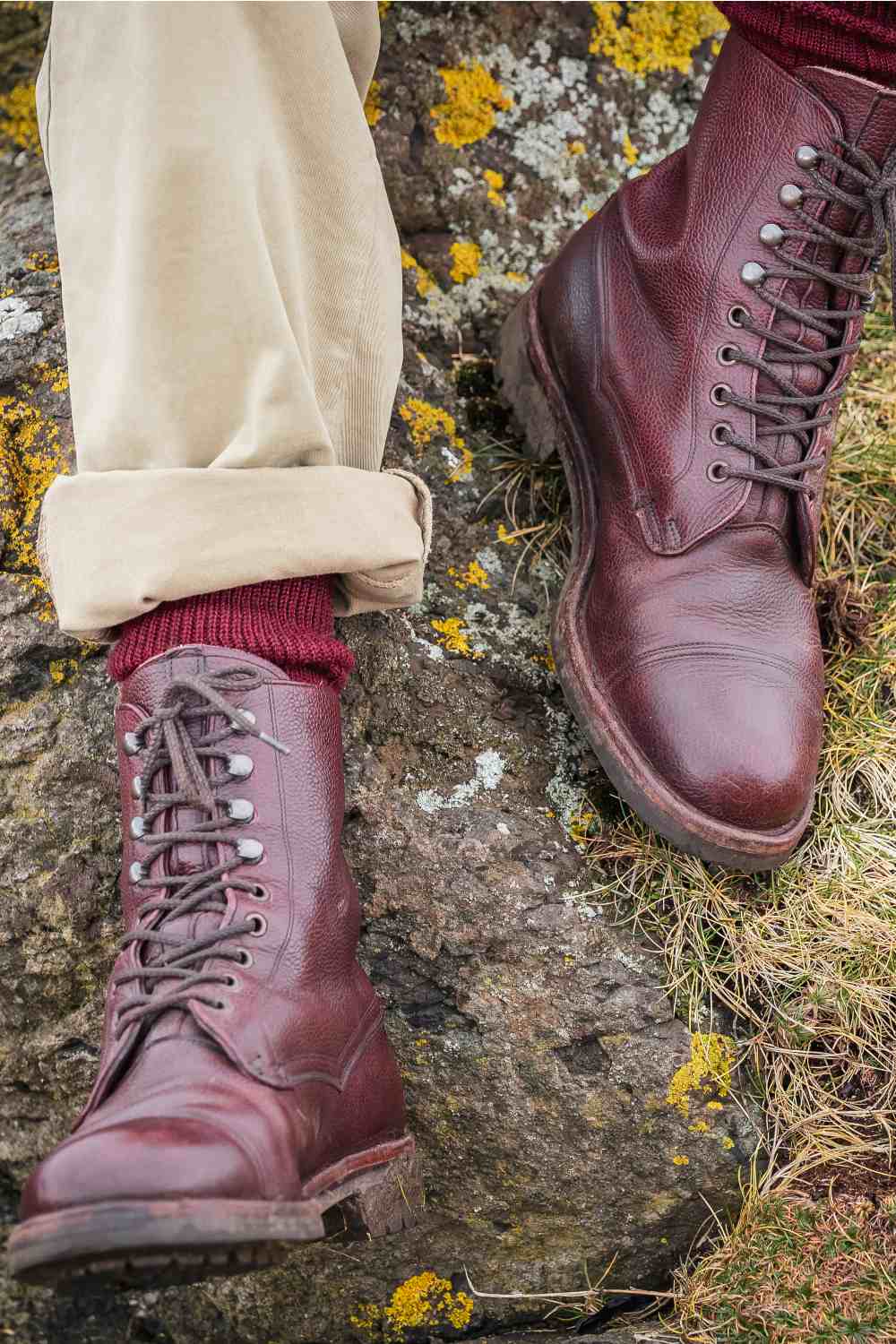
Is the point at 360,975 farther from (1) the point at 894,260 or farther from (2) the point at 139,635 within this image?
(1) the point at 894,260

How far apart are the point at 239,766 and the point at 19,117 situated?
5.70ft

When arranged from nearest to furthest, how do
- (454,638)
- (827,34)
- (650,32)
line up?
1. (827,34)
2. (454,638)
3. (650,32)

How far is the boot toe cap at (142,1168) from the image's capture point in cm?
112

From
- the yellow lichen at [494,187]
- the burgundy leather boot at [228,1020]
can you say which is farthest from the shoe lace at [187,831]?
the yellow lichen at [494,187]

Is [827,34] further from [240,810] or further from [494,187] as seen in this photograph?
[240,810]

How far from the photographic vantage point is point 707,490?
179 centimetres

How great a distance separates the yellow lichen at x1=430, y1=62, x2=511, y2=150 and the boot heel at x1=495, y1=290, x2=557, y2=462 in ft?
1.67

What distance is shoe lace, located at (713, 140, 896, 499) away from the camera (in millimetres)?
→ 1710

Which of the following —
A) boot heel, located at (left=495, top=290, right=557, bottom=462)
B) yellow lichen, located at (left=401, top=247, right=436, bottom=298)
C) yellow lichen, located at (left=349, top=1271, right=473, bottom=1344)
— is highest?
yellow lichen, located at (left=401, top=247, right=436, bottom=298)

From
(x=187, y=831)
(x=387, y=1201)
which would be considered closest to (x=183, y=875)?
(x=187, y=831)

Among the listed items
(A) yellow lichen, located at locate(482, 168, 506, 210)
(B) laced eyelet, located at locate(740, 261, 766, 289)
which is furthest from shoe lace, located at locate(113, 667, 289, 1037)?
(A) yellow lichen, located at locate(482, 168, 506, 210)

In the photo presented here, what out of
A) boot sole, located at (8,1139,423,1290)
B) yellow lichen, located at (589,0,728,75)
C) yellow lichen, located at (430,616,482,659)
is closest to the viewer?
boot sole, located at (8,1139,423,1290)

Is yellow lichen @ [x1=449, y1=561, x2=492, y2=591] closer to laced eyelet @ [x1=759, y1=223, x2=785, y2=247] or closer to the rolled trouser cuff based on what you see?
the rolled trouser cuff

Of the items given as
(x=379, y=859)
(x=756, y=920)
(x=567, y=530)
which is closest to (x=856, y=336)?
(x=567, y=530)
